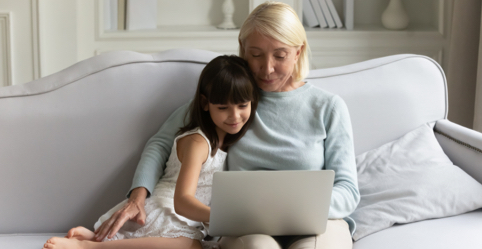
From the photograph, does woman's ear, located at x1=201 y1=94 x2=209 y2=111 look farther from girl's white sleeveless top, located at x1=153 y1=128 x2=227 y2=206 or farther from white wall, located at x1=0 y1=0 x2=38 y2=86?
white wall, located at x1=0 y1=0 x2=38 y2=86

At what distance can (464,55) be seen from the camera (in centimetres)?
228

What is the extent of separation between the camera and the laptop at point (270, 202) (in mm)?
958

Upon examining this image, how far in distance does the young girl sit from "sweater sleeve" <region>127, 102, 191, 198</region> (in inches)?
1.1

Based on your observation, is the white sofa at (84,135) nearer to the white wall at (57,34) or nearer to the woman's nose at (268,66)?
the woman's nose at (268,66)

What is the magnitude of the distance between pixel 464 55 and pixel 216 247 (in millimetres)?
1673

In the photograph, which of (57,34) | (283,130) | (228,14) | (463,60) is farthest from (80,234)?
(463,60)

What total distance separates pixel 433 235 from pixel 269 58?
0.60 meters

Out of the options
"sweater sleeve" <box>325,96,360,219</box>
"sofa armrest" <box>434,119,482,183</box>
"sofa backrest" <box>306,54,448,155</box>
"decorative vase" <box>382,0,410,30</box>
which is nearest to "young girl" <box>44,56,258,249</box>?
"sweater sleeve" <box>325,96,360,219</box>

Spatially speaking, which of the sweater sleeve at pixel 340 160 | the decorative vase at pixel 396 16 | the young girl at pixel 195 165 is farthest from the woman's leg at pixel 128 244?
the decorative vase at pixel 396 16

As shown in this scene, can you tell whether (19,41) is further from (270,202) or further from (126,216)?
(270,202)

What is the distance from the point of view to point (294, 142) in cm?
129

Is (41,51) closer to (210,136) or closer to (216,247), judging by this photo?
(210,136)

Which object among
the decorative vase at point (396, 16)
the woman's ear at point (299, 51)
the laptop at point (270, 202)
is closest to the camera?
the laptop at point (270, 202)

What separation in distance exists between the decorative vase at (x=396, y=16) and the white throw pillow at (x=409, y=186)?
47.6 inches
